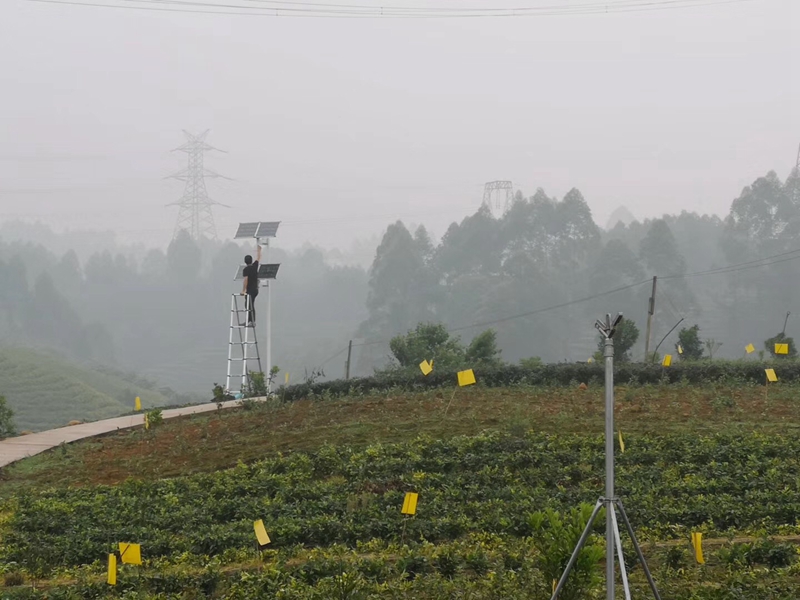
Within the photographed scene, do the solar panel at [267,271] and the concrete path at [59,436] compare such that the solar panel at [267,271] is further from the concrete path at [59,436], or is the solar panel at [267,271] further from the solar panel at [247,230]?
the concrete path at [59,436]

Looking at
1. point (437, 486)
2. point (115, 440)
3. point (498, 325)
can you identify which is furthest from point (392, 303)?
point (437, 486)

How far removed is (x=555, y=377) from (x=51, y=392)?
3082 centimetres

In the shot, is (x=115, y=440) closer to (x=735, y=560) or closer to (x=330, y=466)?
(x=330, y=466)

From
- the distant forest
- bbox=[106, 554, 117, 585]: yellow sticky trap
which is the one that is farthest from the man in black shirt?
the distant forest

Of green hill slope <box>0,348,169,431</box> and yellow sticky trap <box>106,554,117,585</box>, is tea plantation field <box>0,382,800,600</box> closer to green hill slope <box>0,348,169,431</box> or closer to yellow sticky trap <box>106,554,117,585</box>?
yellow sticky trap <box>106,554,117,585</box>

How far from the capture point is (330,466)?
988 cm

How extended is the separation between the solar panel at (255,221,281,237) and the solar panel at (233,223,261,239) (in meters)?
0.13

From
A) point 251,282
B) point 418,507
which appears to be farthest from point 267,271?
point 418,507

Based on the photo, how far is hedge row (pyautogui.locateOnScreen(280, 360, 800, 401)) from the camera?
633 inches

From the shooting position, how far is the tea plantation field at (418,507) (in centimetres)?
630

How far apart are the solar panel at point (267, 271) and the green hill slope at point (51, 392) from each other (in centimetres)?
1719

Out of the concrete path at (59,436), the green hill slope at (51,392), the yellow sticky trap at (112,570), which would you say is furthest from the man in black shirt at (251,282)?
the green hill slope at (51,392)

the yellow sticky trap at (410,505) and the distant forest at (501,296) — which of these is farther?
the distant forest at (501,296)

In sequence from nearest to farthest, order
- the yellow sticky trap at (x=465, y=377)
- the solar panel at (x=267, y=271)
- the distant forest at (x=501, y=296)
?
the yellow sticky trap at (x=465, y=377) < the solar panel at (x=267, y=271) < the distant forest at (x=501, y=296)
